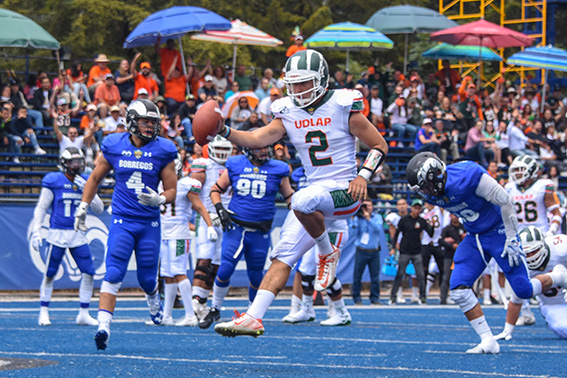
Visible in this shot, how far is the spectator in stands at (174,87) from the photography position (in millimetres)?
19266

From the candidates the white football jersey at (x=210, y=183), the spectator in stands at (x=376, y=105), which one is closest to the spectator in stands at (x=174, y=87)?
the spectator in stands at (x=376, y=105)

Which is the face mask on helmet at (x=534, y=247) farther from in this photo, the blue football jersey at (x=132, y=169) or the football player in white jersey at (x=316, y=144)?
the blue football jersey at (x=132, y=169)

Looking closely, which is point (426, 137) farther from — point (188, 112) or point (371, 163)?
point (371, 163)

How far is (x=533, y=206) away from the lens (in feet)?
43.2

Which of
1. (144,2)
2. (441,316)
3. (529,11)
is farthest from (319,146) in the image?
(529,11)

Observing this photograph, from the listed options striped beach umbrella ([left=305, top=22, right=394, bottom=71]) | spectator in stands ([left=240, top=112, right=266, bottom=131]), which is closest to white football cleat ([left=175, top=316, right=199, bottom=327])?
spectator in stands ([left=240, top=112, right=266, bottom=131])

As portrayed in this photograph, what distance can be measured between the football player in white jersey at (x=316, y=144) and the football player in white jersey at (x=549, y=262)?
11.8ft

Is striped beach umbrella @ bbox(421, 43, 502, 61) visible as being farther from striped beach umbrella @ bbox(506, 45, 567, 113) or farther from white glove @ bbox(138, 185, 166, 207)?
white glove @ bbox(138, 185, 166, 207)

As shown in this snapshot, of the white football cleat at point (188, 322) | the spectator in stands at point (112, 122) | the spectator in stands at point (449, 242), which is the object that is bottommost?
the spectator in stands at point (449, 242)

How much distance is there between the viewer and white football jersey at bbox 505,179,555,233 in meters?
13.1

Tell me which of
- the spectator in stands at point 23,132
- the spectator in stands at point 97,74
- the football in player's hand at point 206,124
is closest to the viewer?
the football in player's hand at point 206,124

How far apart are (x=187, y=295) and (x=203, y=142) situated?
4.86 metres

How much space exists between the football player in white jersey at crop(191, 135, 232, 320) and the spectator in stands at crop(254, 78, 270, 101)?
7551 mm

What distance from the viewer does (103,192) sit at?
17.9 metres
